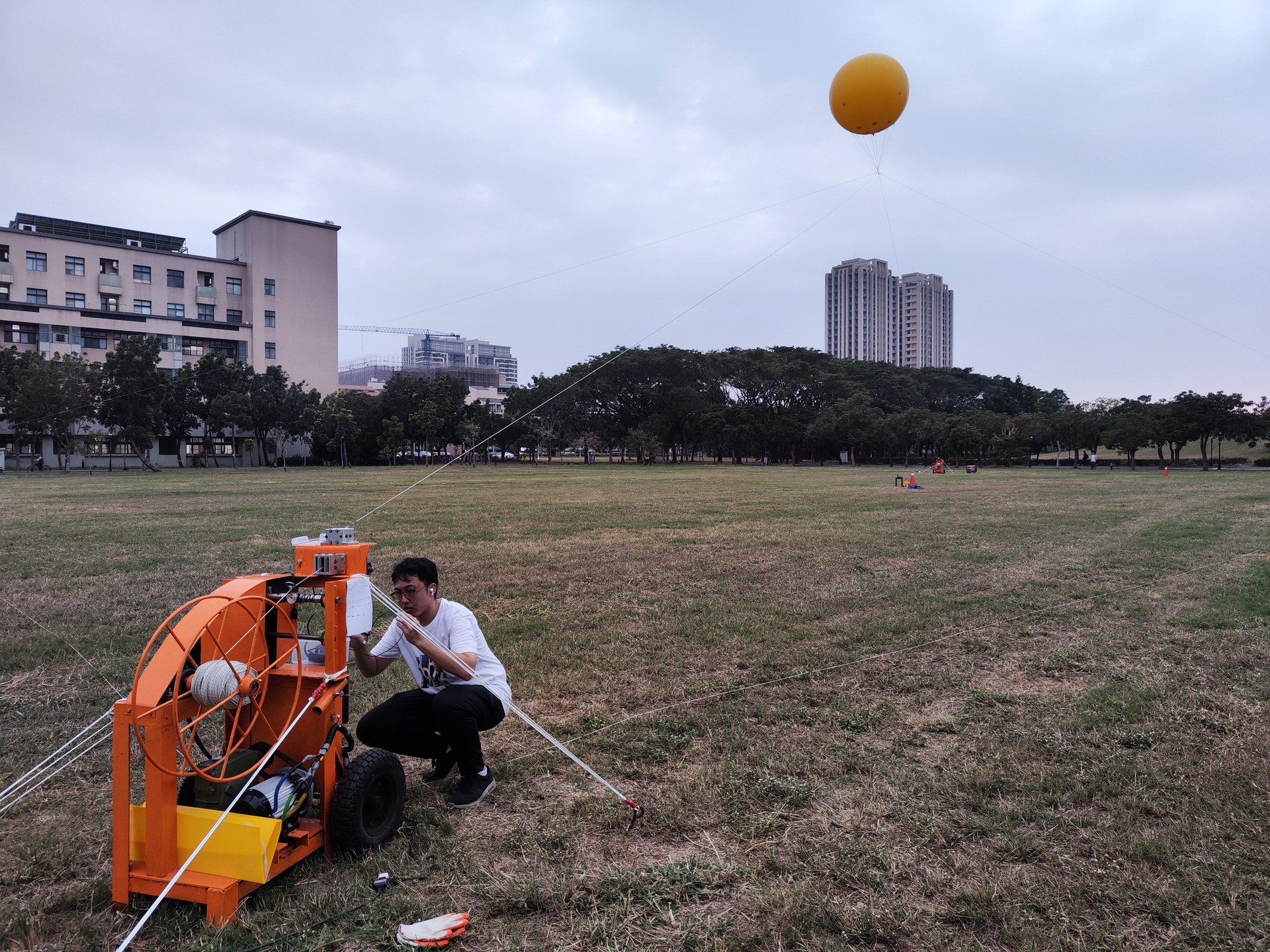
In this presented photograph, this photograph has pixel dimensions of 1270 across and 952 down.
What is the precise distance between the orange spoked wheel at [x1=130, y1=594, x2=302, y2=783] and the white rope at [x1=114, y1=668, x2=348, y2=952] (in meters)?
0.06

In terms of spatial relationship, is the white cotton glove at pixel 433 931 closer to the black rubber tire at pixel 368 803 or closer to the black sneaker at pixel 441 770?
the black rubber tire at pixel 368 803

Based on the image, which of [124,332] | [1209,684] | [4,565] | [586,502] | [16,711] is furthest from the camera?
[124,332]

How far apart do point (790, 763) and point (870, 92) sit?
869 centimetres

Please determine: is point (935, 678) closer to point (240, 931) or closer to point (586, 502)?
point (240, 931)

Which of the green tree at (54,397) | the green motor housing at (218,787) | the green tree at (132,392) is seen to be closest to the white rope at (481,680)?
the green motor housing at (218,787)

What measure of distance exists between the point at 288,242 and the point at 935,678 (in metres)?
78.5

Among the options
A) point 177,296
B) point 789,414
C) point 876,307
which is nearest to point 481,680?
point 876,307

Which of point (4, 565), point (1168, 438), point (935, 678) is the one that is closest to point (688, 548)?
point (935, 678)

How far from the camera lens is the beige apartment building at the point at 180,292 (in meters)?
62.3

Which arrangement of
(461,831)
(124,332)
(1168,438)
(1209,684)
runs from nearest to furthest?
(461,831), (1209,684), (1168,438), (124,332)

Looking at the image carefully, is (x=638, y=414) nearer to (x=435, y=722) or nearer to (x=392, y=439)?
(x=392, y=439)

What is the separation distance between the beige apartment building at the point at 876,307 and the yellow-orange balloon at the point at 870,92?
91.0 feet

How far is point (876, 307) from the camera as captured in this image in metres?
37.4

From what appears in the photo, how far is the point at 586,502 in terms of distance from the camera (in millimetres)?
22984
